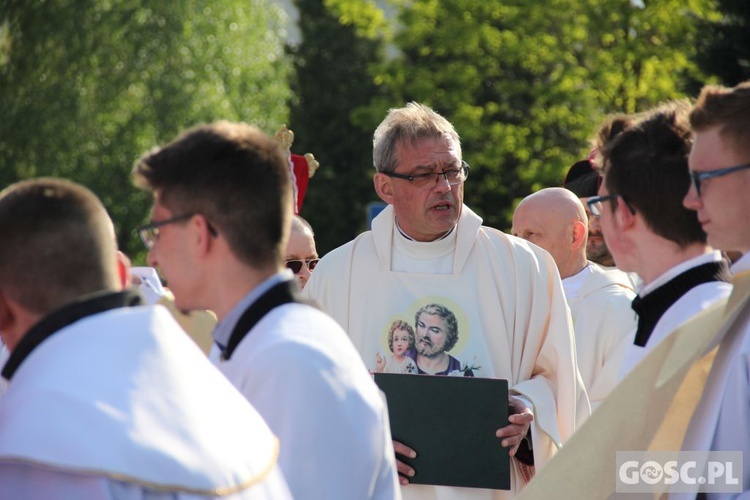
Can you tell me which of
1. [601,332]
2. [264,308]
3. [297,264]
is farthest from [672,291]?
[297,264]

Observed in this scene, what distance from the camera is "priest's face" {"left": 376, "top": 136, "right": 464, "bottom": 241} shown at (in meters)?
5.60

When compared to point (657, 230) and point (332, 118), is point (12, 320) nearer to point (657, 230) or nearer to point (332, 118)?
point (657, 230)

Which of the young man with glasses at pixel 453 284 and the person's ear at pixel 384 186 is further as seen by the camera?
the person's ear at pixel 384 186

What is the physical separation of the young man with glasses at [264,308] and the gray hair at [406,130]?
8.65 ft

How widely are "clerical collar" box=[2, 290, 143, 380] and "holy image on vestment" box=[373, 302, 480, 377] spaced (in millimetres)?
3015

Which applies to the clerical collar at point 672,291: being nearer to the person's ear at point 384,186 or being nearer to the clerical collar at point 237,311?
the clerical collar at point 237,311

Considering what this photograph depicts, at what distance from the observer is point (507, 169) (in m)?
27.2

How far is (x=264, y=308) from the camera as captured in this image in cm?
288

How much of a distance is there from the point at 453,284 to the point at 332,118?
2934 cm

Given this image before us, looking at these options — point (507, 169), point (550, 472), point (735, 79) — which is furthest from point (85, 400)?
point (507, 169)

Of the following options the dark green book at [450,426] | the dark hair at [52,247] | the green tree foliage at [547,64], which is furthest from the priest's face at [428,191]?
the green tree foliage at [547,64]

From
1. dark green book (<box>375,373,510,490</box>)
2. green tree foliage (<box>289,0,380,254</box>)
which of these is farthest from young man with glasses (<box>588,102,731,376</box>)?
green tree foliage (<box>289,0,380,254</box>)

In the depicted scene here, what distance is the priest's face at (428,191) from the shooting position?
5.60 metres

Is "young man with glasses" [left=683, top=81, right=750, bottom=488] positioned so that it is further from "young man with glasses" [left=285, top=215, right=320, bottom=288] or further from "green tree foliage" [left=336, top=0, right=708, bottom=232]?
"green tree foliage" [left=336, top=0, right=708, bottom=232]
